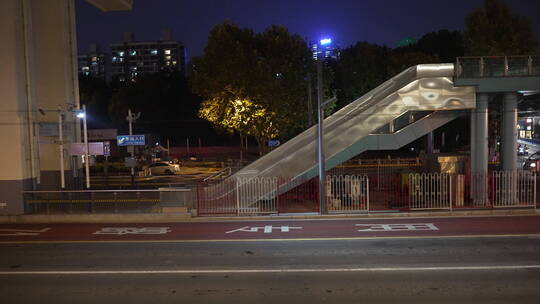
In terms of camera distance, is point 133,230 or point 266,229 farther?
point 133,230

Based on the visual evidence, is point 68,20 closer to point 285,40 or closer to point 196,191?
point 196,191

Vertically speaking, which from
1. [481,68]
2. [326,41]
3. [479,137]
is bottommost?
[479,137]

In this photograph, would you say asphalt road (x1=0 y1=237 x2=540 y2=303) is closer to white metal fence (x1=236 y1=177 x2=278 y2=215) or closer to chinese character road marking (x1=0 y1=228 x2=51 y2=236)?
chinese character road marking (x1=0 y1=228 x2=51 y2=236)

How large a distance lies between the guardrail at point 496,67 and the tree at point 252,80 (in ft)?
70.9

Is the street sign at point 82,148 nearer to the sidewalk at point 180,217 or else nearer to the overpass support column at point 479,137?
the sidewalk at point 180,217

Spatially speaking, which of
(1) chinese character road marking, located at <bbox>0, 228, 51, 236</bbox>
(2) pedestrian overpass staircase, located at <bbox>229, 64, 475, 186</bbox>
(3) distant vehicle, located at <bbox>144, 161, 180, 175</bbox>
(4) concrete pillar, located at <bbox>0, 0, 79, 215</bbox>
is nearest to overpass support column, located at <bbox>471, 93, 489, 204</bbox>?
(2) pedestrian overpass staircase, located at <bbox>229, 64, 475, 186</bbox>

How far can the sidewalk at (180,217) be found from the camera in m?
17.9

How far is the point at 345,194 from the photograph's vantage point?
19203 mm

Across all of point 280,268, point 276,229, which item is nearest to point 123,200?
point 276,229

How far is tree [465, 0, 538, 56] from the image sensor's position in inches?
1316

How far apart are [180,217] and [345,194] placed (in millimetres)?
6755

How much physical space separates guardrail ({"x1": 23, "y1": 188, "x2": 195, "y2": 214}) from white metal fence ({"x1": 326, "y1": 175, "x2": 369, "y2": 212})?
566 centimetres

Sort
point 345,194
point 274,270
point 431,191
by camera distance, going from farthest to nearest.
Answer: point 345,194, point 431,191, point 274,270

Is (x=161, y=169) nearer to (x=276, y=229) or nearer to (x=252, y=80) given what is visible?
(x=252, y=80)
